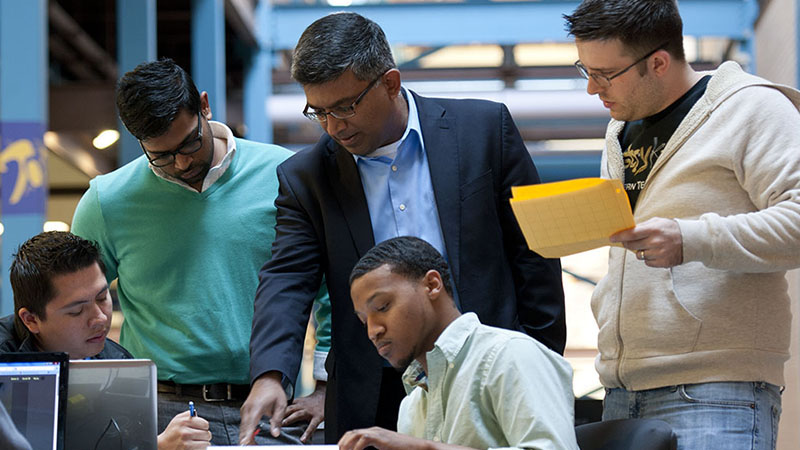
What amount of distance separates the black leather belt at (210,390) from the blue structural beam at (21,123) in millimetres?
2617

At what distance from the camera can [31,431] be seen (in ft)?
6.84

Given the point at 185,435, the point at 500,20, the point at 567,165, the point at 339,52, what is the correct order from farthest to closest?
1. the point at 567,165
2. the point at 500,20
3. the point at 339,52
4. the point at 185,435

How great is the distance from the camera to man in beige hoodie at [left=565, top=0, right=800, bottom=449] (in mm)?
2066

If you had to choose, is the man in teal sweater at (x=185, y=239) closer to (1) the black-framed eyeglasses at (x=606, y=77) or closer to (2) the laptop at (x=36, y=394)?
(2) the laptop at (x=36, y=394)

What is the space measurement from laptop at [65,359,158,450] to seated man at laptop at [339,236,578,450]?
0.48 meters

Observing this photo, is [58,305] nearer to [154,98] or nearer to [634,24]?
[154,98]

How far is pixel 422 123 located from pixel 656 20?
664 mm

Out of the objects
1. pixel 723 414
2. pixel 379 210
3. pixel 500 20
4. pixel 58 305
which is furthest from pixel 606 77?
pixel 500 20

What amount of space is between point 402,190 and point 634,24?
0.71 meters

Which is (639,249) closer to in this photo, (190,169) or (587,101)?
(190,169)

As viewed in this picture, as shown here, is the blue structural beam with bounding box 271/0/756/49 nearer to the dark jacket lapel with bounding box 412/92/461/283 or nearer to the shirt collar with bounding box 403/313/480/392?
the dark jacket lapel with bounding box 412/92/461/283

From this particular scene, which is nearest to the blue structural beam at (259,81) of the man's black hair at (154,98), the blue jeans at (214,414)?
the man's black hair at (154,98)

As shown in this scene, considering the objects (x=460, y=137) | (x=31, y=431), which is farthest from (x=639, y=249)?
(x=31, y=431)

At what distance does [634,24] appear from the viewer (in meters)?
2.26
